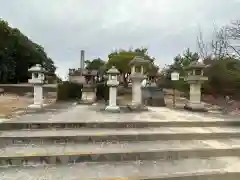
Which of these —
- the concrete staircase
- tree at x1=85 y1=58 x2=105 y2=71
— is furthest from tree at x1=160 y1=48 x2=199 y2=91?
the concrete staircase

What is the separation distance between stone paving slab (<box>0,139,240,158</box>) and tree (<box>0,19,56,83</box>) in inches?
798

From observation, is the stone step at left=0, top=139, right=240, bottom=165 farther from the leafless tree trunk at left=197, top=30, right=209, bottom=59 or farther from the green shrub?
the leafless tree trunk at left=197, top=30, right=209, bottom=59

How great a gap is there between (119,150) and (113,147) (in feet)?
0.58

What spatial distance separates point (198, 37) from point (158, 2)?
29.7ft

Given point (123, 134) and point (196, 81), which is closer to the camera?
point (123, 134)

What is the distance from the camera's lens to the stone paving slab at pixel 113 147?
2.92 metres

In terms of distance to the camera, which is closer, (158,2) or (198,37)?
(158,2)

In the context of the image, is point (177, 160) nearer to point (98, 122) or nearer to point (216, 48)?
point (98, 122)

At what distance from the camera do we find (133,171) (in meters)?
2.68

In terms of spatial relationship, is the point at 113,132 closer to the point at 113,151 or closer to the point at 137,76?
the point at 113,151

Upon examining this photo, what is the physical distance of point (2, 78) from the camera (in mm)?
21656

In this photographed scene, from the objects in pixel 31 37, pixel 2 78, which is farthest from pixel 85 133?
pixel 31 37

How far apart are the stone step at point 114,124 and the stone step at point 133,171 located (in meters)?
1.16

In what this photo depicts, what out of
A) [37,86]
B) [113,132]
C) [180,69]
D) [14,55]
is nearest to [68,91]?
[37,86]
